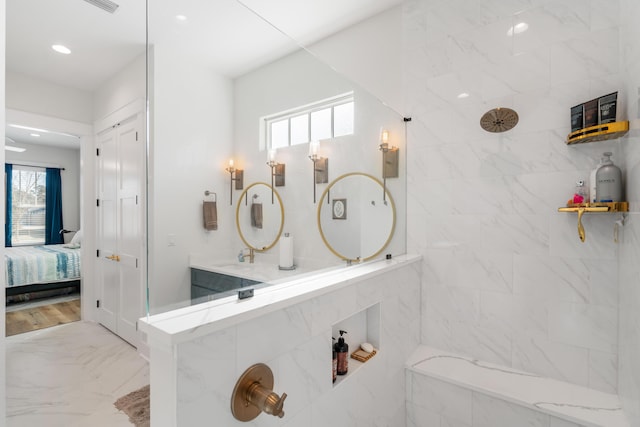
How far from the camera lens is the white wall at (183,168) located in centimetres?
95

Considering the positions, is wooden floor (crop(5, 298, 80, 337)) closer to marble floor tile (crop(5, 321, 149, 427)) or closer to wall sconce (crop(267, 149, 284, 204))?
marble floor tile (crop(5, 321, 149, 427))

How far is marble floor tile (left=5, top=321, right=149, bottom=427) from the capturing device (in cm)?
187

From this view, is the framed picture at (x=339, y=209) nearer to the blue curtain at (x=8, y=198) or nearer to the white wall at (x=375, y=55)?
the white wall at (x=375, y=55)

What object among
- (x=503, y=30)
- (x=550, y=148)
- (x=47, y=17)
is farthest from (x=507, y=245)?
(x=47, y=17)

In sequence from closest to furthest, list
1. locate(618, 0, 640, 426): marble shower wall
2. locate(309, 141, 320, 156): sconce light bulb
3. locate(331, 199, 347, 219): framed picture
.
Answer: locate(618, 0, 640, 426): marble shower wall
locate(309, 141, 320, 156): sconce light bulb
locate(331, 199, 347, 219): framed picture

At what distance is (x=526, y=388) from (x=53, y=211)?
8.46ft

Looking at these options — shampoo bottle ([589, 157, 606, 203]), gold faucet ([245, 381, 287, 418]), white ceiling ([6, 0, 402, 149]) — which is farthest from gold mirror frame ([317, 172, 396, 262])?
shampoo bottle ([589, 157, 606, 203])

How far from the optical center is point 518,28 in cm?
183

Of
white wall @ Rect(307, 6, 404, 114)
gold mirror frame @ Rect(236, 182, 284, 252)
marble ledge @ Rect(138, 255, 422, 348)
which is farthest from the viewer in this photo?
white wall @ Rect(307, 6, 404, 114)

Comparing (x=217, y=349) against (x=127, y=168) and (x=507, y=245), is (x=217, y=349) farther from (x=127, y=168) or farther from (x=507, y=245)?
(x=507, y=245)

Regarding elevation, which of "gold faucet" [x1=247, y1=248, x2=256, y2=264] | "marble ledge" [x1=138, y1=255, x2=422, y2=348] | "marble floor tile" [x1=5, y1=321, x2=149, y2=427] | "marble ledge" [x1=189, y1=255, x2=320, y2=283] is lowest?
"marble floor tile" [x1=5, y1=321, x2=149, y2=427]

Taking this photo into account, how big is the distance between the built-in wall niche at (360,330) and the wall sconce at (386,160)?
2.60 ft

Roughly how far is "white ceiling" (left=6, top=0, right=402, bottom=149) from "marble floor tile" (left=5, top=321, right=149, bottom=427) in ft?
4.03

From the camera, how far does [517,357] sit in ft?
6.01
